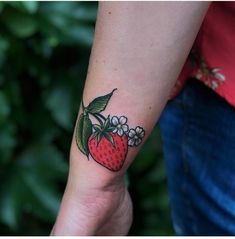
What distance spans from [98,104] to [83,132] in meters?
0.05

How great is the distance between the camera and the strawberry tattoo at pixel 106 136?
681 mm

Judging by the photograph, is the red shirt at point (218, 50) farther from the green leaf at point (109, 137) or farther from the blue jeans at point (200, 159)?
the green leaf at point (109, 137)

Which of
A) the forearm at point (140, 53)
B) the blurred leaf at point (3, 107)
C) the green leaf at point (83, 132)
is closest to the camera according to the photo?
the forearm at point (140, 53)

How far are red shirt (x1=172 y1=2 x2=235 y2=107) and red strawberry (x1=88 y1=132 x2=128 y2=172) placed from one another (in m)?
0.14

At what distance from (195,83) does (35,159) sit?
0.70 metres

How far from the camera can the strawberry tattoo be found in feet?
2.23

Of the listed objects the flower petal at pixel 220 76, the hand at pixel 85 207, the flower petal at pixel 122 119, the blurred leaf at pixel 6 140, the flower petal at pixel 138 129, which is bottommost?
the blurred leaf at pixel 6 140

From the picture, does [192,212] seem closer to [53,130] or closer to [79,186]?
[79,186]

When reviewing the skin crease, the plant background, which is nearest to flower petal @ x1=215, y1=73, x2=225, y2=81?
the skin crease

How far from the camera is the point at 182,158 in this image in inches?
37.2

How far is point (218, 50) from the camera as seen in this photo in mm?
743

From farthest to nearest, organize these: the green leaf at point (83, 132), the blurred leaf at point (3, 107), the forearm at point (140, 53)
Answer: the blurred leaf at point (3, 107)
the green leaf at point (83, 132)
the forearm at point (140, 53)

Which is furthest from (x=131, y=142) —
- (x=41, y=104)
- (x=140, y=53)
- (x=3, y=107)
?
(x=41, y=104)

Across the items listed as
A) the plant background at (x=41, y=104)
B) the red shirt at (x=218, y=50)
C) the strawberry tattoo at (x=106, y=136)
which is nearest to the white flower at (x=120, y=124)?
the strawberry tattoo at (x=106, y=136)
